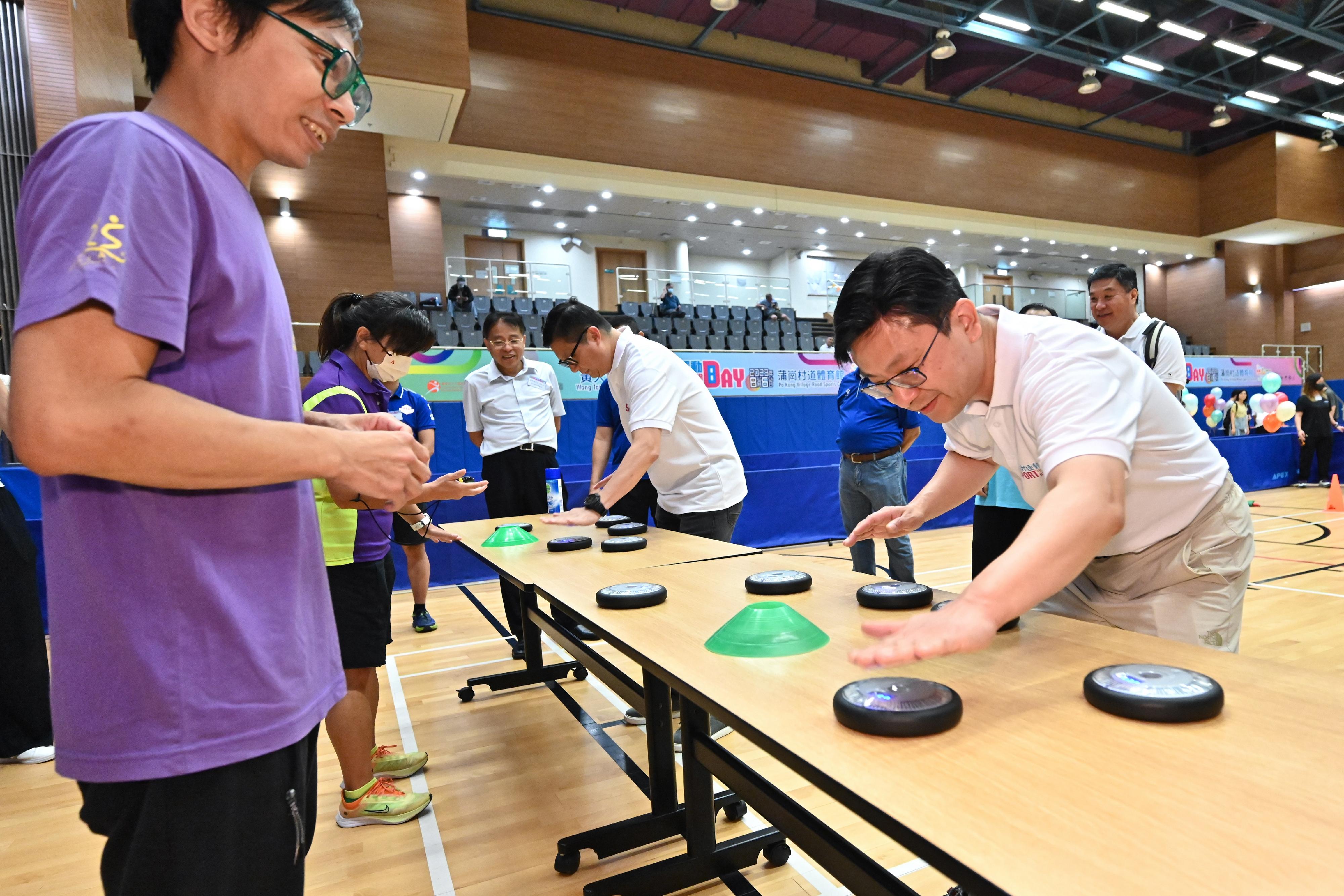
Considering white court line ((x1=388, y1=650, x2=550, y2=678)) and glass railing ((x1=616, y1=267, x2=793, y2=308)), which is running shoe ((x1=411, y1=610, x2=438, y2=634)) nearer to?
white court line ((x1=388, y1=650, x2=550, y2=678))

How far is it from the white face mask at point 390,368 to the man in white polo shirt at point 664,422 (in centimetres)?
60

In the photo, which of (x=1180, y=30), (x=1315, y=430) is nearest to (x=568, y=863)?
(x=1315, y=430)

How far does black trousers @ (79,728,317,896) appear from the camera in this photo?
0.66 meters

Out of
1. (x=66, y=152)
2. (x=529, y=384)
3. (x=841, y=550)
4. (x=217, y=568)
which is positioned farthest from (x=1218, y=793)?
(x=841, y=550)

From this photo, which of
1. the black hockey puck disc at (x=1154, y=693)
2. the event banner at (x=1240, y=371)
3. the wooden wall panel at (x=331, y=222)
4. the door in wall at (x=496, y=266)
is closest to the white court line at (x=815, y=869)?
the black hockey puck disc at (x=1154, y=693)

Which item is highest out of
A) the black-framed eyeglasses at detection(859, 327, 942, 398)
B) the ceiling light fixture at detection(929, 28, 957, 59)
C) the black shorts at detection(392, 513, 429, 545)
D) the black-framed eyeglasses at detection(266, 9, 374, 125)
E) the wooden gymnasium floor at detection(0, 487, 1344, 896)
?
the ceiling light fixture at detection(929, 28, 957, 59)

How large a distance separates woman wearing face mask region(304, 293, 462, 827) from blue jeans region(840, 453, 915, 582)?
88.6 inches

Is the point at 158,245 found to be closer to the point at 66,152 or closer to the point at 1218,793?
the point at 66,152

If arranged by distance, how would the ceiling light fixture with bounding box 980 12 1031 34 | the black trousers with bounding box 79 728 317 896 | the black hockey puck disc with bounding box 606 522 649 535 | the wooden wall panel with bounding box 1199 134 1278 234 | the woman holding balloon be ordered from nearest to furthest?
1. the black trousers with bounding box 79 728 317 896
2. the black hockey puck disc with bounding box 606 522 649 535
3. the woman holding balloon
4. the ceiling light fixture with bounding box 980 12 1031 34
5. the wooden wall panel with bounding box 1199 134 1278 234

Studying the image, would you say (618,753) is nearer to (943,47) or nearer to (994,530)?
(994,530)

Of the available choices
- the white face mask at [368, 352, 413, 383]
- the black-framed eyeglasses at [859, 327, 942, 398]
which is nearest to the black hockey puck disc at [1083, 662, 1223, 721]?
the black-framed eyeglasses at [859, 327, 942, 398]

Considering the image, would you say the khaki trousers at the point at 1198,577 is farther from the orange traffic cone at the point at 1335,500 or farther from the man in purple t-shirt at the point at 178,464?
the orange traffic cone at the point at 1335,500

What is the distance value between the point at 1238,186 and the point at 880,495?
55.5ft

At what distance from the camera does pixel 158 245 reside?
632 millimetres
